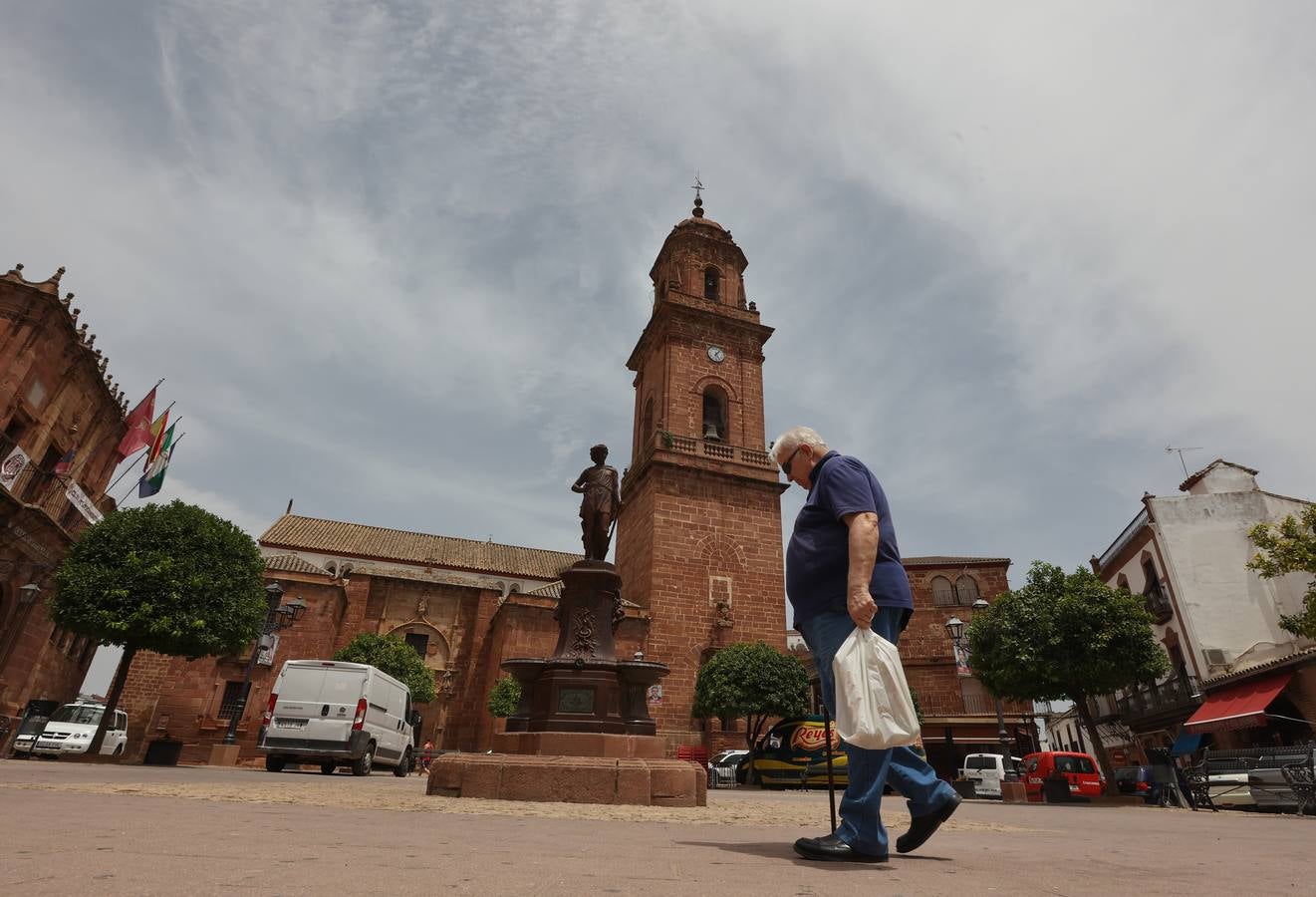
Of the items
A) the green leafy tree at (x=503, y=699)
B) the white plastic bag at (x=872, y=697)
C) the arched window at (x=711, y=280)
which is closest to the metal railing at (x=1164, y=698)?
the green leafy tree at (x=503, y=699)

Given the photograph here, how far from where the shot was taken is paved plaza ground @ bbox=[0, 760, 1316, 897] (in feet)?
6.21

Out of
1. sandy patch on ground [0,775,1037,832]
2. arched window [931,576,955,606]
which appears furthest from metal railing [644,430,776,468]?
sandy patch on ground [0,775,1037,832]

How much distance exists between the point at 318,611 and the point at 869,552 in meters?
26.3

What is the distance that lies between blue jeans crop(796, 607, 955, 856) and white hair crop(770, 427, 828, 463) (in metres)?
0.88

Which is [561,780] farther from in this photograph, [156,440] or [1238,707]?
[156,440]

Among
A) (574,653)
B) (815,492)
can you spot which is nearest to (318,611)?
(574,653)

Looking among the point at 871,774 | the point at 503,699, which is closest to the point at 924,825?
the point at 871,774

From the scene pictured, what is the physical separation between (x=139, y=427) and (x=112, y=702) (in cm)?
989

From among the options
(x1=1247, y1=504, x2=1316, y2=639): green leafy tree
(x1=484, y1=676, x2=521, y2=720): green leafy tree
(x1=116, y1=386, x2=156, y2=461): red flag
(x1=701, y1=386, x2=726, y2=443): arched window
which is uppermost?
(x1=701, y1=386, x2=726, y2=443): arched window

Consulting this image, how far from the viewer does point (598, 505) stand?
9.49 metres

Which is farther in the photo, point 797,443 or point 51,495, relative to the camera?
point 51,495

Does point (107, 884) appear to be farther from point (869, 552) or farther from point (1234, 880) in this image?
point (1234, 880)

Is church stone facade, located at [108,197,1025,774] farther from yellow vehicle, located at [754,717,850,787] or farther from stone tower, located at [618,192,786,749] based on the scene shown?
yellow vehicle, located at [754,717,850,787]

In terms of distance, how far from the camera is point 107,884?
1654mm
